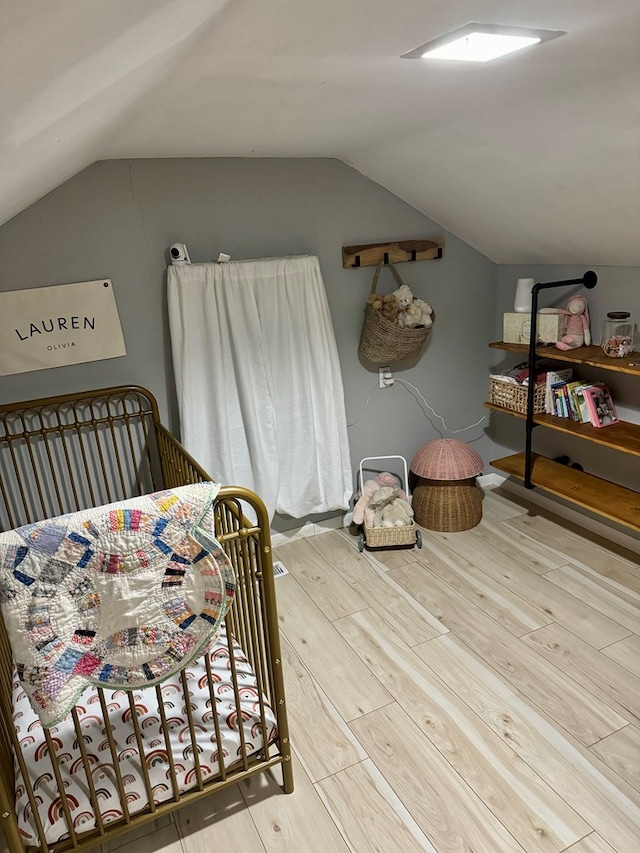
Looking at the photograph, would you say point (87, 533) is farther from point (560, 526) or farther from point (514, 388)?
point (560, 526)

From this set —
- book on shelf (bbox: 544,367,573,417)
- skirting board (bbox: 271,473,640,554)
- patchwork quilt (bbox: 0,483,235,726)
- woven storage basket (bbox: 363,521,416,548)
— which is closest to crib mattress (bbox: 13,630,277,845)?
patchwork quilt (bbox: 0,483,235,726)

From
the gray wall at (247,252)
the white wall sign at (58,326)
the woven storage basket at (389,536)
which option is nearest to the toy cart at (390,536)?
the woven storage basket at (389,536)

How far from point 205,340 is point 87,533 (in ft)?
5.11

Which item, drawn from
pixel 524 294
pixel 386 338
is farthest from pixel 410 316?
pixel 524 294

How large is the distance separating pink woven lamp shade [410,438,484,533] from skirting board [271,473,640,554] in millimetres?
435

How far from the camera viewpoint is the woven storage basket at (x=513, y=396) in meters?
3.15

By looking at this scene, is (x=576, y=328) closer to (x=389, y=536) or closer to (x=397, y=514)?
(x=397, y=514)

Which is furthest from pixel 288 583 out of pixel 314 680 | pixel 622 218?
pixel 622 218

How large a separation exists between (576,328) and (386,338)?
94 centimetres

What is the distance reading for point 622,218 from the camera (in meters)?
2.38

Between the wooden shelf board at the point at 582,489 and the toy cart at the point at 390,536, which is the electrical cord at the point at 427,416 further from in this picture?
the toy cart at the point at 390,536

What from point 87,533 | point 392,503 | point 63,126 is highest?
point 63,126

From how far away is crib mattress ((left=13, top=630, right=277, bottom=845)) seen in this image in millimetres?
1576

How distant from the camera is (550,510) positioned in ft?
11.5
